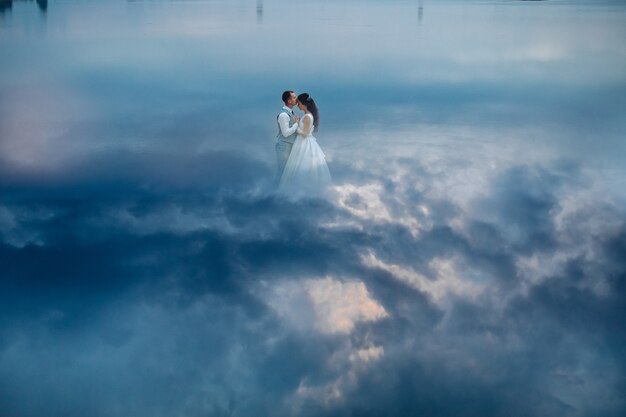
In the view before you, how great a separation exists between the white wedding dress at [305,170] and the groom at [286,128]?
10cm

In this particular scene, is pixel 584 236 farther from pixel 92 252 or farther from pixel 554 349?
pixel 92 252

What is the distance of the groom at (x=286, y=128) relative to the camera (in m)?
8.28

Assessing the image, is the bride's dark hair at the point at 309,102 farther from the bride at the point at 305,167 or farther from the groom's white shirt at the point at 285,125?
the groom's white shirt at the point at 285,125

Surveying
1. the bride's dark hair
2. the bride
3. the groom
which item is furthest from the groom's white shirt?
the bride's dark hair

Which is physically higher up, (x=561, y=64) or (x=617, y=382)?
(x=561, y=64)

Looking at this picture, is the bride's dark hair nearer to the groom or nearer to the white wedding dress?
the groom

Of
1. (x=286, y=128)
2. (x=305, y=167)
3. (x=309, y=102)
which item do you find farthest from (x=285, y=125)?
(x=305, y=167)

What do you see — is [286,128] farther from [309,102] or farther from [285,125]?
[309,102]

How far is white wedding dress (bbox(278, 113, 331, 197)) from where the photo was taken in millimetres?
8859

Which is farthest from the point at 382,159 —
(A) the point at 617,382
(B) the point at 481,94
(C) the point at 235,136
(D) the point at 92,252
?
(B) the point at 481,94

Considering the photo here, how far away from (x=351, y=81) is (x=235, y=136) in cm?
881

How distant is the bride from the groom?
4.0 inches

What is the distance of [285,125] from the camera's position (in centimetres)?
851

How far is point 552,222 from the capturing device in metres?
8.70
